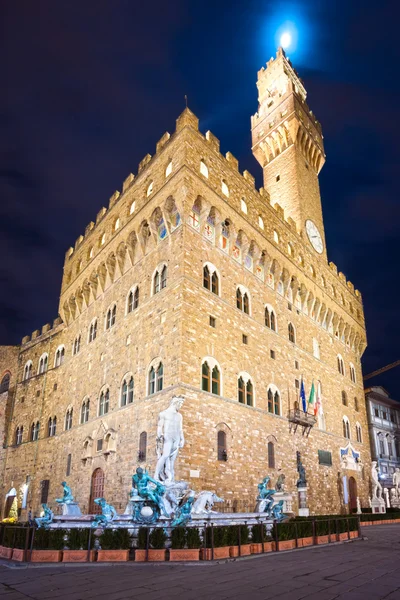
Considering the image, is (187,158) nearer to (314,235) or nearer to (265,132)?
(314,235)

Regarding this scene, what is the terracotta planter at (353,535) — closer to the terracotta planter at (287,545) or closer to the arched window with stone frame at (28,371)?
the terracotta planter at (287,545)

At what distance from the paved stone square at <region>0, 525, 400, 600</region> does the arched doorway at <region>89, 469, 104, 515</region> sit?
10.4 m

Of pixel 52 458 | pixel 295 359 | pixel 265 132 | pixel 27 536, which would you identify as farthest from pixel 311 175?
pixel 27 536

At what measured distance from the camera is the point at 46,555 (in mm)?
8633

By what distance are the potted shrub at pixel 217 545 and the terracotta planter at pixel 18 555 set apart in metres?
3.60

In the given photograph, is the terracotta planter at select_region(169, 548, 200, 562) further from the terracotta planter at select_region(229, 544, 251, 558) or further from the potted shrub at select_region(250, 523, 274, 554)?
the potted shrub at select_region(250, 523, 274, 554)

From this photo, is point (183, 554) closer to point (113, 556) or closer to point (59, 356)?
point (113, 556)

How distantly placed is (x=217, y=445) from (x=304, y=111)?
28.5m

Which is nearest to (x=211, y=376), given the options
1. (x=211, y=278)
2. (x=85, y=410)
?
(x=211, y=278)

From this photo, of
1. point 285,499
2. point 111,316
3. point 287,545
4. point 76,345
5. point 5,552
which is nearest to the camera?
point 5,552

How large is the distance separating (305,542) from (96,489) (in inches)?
405

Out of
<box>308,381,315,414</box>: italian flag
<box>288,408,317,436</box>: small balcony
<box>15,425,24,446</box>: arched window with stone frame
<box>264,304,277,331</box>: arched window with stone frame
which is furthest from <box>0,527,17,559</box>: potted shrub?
<box>15,425,24,446</box>: arched window with stone frame

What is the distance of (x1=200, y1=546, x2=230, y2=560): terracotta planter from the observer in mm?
8727

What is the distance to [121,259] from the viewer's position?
22.2 metres
